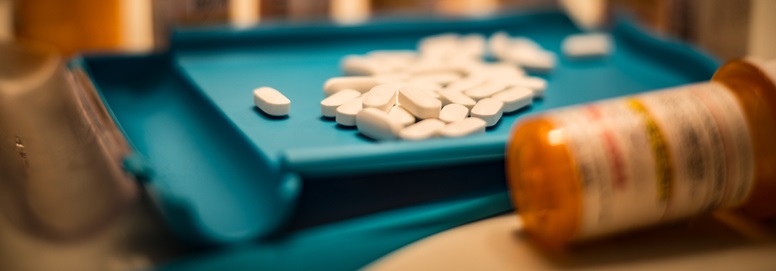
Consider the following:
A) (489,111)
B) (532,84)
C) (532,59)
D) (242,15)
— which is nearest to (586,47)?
(532,59)

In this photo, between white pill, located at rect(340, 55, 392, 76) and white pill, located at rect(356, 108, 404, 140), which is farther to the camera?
white pill, located at rect(340, 55, 392, 76)

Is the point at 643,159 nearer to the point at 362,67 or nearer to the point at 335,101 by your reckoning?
the point at 335,101

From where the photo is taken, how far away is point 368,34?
3.10ft

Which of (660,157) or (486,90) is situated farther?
(486,90)

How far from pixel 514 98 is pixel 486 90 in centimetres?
3

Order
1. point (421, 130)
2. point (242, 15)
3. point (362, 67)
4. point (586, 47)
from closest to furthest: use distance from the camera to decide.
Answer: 1. point (421, 130)
2. point (362, 67)
3. point (586, 47)
4. point (242, 15)

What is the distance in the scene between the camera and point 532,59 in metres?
0.82

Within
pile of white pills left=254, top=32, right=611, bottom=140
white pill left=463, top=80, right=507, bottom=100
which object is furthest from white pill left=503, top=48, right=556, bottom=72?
white pill left=463, top=80, right=507, bottom=100

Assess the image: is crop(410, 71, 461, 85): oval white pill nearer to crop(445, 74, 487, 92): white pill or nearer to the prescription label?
crop(445, 74, 487, 92): white pill

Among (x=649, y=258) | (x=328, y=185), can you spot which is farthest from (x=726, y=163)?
(x=328, y=185)

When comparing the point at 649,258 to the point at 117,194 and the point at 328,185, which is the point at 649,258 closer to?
the point at 328,185

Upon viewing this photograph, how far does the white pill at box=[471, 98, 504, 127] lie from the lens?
604 millimetres

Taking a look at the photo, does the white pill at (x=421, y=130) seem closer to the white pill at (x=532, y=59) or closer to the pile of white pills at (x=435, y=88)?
the pile of white pills at (x=435, y=88)

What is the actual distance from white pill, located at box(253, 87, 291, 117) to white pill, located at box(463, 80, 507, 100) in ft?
0.50
